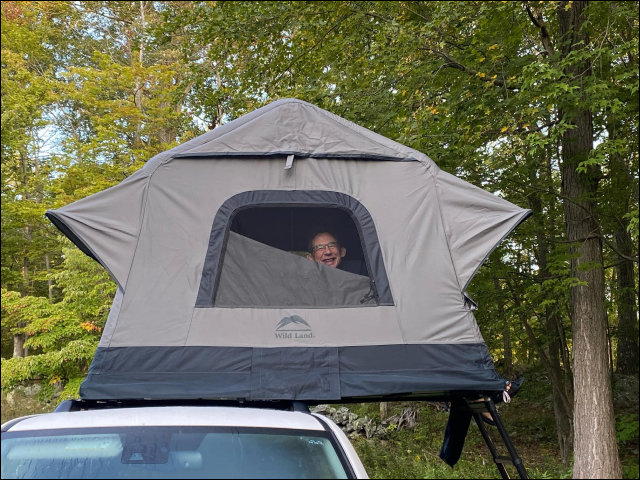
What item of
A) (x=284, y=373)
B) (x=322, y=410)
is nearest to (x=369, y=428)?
(x=322, y=410)

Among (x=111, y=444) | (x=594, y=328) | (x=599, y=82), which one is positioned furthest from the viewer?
(x=594, y=328)

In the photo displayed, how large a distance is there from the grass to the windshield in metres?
4.72

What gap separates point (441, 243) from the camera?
Answer: 13.7 feet

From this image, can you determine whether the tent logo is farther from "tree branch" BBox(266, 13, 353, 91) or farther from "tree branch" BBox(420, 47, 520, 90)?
"tree branch" BBox(266, 13, 353, 91)

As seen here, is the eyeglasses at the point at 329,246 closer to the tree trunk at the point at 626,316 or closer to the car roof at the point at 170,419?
the car roof at the point at 170,419

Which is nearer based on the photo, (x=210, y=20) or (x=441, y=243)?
(x=441, y=243)

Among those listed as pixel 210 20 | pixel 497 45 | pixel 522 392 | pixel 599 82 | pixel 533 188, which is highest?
pixel 210 20

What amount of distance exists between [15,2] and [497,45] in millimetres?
13946

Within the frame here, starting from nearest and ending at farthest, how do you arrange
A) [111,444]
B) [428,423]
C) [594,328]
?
[111,444] → [594,328] → [428,423]

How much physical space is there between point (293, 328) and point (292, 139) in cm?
145

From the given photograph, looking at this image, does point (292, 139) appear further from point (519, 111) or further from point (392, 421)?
point (392, 421)

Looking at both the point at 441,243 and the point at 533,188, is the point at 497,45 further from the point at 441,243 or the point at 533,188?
the point at 441,243

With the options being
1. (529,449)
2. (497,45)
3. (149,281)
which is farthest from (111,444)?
(529,449)

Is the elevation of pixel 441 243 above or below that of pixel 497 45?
below
